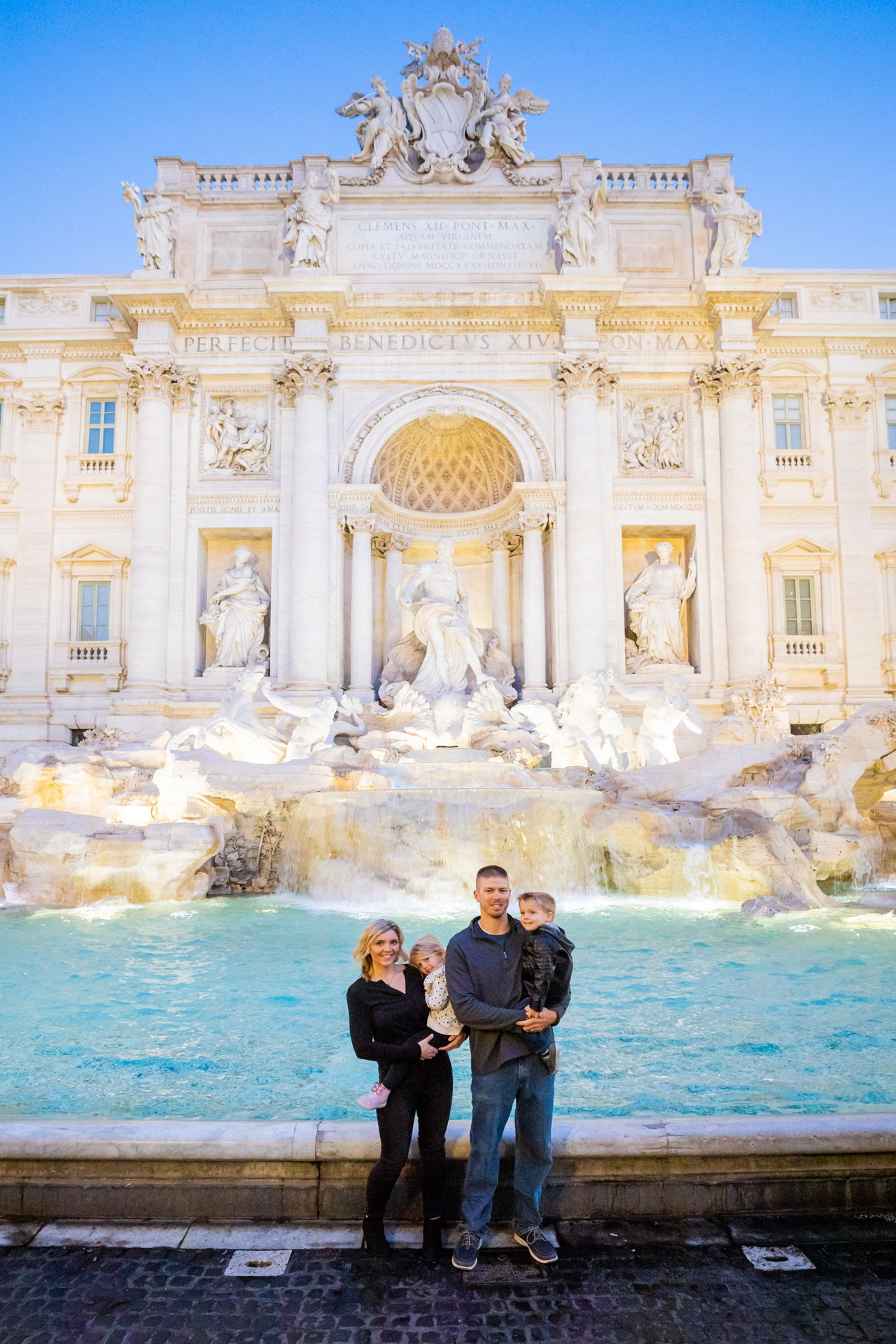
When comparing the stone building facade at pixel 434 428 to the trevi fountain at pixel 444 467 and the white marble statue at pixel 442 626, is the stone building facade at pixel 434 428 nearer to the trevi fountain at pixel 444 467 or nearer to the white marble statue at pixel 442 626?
the trevi fountain at pixel 444 467

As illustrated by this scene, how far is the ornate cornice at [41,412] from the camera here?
2286 centimetres

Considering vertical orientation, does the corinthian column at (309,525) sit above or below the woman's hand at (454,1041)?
above

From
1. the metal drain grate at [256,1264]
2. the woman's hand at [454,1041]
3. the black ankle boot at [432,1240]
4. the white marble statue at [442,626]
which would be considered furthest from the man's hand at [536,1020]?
the white marble statue at [442,626]

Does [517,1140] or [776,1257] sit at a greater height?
[517,1140]

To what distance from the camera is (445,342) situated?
22.1m

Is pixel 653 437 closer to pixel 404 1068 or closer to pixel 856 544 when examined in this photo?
pixel 856 544

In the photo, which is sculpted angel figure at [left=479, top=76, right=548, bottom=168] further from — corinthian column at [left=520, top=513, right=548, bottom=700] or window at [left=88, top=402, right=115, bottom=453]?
window at [left=88, top=402, right=115, bottom=453]

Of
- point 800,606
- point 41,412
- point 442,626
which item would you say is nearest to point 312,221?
point 41,412

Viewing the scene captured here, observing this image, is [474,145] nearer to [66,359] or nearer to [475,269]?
[475,269]

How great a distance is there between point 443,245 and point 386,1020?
22.1 metres

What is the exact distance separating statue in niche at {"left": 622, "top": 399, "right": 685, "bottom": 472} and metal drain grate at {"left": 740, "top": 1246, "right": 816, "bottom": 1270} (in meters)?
20.1

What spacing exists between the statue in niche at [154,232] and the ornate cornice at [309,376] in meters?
3.58

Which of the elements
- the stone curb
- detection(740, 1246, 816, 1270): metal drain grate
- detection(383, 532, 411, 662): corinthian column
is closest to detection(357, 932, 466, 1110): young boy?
the stone curb

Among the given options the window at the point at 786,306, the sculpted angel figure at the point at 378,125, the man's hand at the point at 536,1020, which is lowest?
the man's hand at the point at 536,1020
